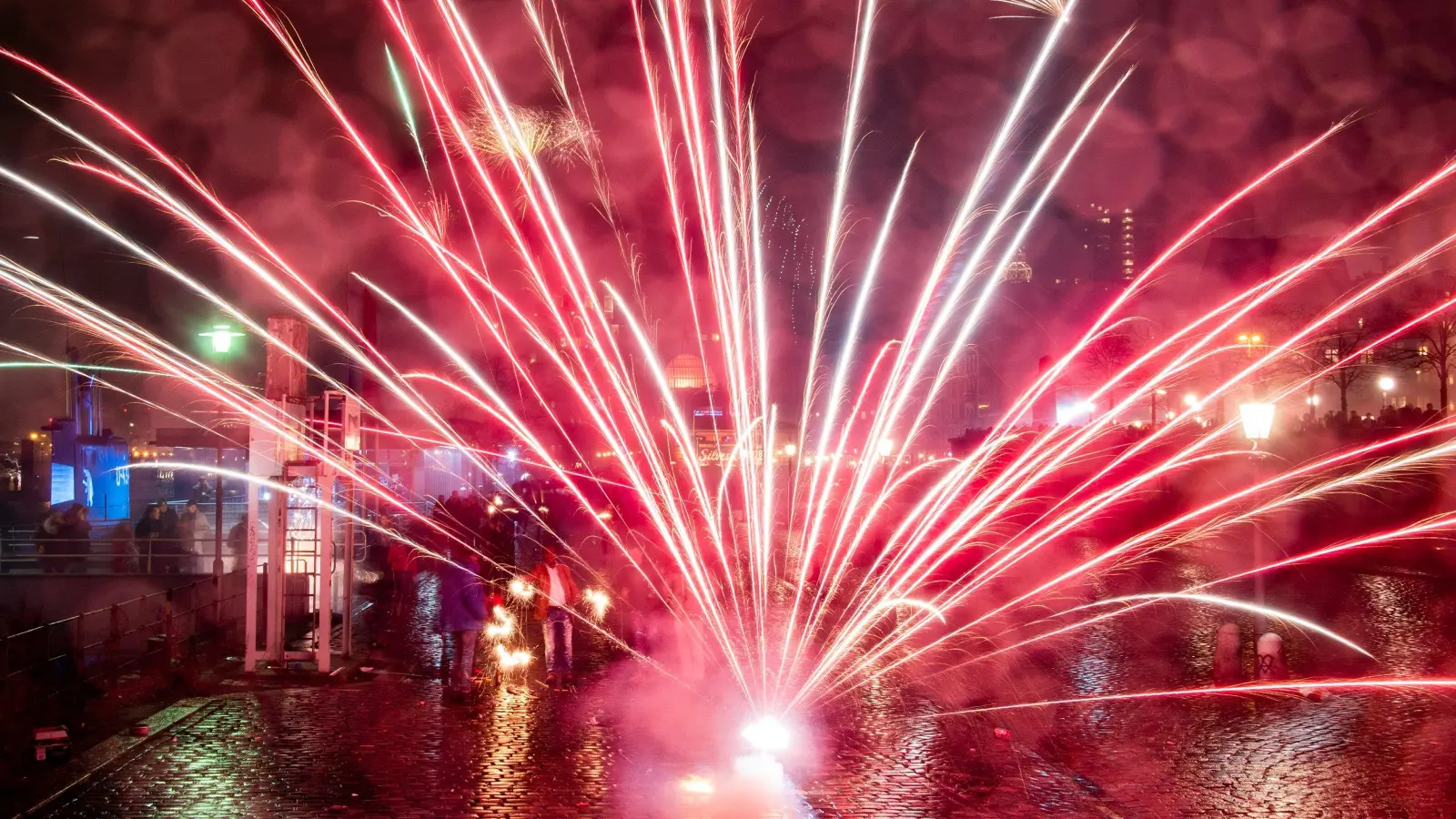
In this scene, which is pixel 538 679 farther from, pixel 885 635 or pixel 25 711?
pixel 885 635

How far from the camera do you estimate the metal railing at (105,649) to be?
27.1ft

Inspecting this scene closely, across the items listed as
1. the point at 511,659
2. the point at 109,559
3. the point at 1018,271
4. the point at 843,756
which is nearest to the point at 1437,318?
the point at 511,659

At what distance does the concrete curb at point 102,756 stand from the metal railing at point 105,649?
52 cm

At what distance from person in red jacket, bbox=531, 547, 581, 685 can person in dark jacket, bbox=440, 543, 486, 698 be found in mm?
1197

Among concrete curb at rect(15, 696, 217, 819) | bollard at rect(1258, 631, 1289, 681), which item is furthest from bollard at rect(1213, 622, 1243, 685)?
concrete curb at rect(15, 696, 217, 819)

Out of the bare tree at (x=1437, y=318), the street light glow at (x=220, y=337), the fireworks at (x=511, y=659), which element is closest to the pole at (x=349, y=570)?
the fireworks at (x=511, y=659)

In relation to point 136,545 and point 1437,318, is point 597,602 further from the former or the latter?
point 1437,318

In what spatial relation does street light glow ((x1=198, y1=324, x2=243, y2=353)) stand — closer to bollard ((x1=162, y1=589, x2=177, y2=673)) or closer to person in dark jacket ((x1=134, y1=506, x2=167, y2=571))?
person in dark jacket ((x1=134, y1=506, x2=167, y2=571))

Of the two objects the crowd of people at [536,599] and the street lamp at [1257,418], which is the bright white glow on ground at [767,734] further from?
the street lamp at [1257,418]

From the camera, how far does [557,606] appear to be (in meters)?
11.0

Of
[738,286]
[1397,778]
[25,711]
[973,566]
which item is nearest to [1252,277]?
[973,566]

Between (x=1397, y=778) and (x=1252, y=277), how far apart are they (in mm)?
51321

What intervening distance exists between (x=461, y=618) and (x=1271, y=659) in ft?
24.3

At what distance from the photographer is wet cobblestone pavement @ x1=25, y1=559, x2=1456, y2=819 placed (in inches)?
267
